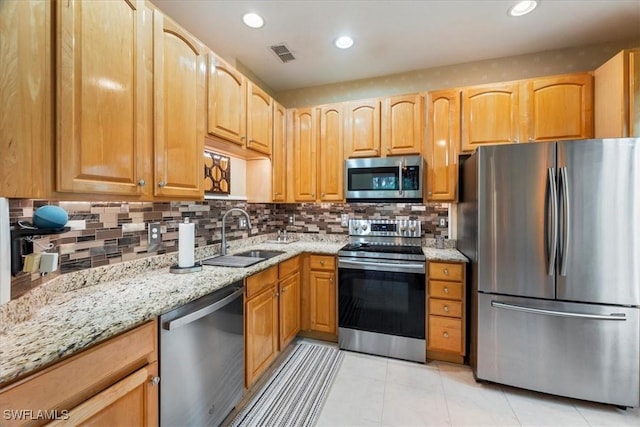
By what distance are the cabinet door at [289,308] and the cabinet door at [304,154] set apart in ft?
2.96

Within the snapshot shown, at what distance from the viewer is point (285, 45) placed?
2430 mm

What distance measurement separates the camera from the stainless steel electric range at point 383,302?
2277mm

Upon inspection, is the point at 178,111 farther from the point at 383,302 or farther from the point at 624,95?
the point at 624,95

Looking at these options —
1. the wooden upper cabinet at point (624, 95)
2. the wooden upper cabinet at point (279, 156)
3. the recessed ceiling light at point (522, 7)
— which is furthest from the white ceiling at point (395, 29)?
the wooden upper cabinet at point (279, 156)

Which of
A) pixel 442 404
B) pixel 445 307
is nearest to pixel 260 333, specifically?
pixel 442 404

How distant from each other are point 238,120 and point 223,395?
1858mm

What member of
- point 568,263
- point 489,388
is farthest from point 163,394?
point 568,263

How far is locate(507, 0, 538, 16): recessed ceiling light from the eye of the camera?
190cm

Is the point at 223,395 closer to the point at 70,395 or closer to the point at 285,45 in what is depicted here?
the point at 70,395

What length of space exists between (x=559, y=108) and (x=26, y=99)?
10.9 ft

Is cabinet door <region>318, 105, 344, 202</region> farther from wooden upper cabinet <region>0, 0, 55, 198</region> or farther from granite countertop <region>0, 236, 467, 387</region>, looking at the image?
wooden upper cabinet <region>0, 0, 55, 198</region>

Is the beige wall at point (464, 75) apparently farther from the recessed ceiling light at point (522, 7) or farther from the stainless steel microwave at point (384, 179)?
the stainless steel microwave at point (384, 179)

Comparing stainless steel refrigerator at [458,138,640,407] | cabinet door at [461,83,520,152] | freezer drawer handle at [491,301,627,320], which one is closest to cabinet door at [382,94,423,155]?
cabinet door at [461,83,520,152]

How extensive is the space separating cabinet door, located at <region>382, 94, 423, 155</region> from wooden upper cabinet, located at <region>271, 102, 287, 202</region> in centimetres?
105
